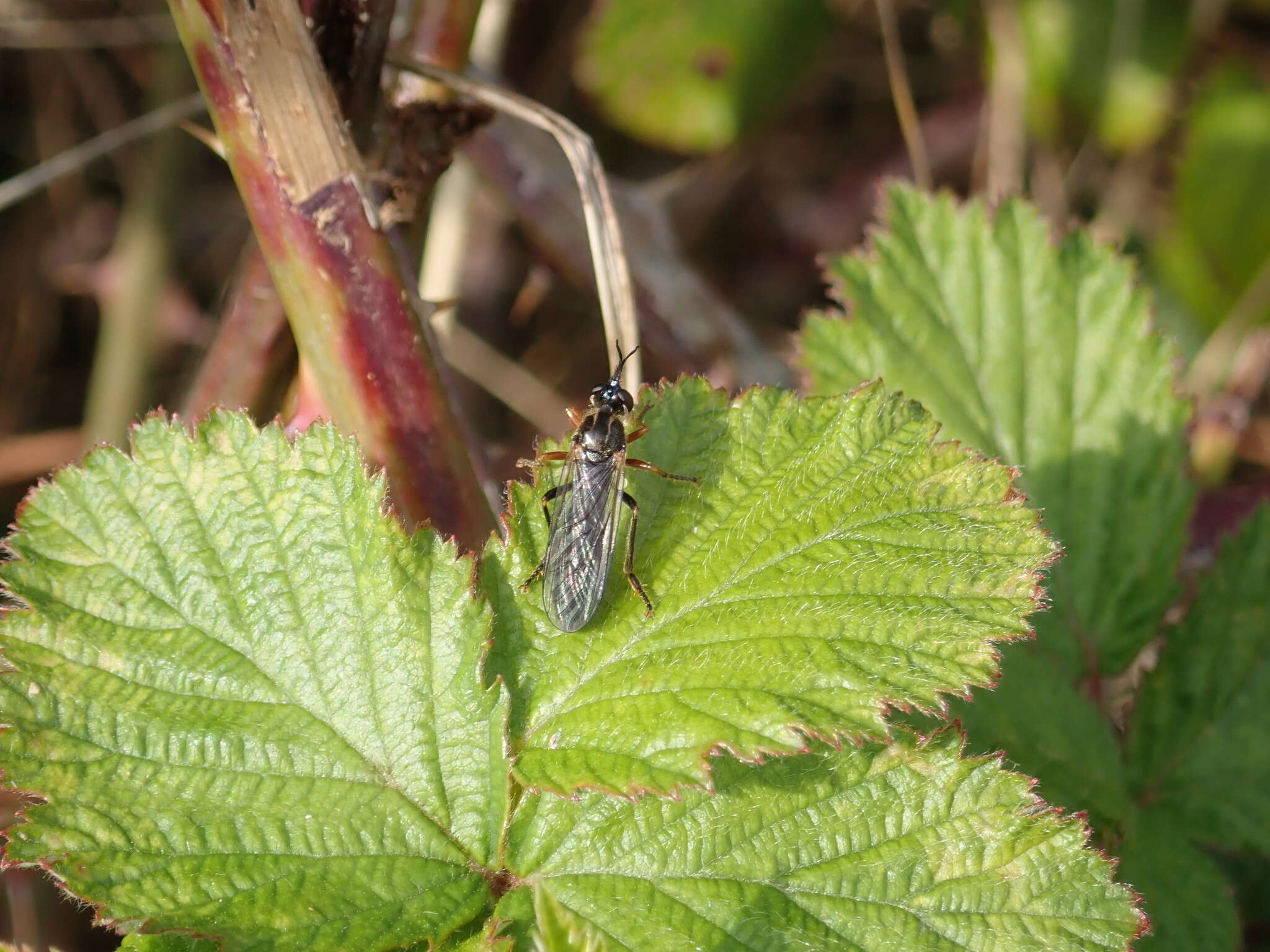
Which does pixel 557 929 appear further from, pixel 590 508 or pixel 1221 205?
pixel 1221 205

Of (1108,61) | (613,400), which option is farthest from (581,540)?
(1108,61)

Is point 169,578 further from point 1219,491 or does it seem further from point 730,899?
point 1219,491

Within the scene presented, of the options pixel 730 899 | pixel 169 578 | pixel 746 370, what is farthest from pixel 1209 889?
pixel 169 578

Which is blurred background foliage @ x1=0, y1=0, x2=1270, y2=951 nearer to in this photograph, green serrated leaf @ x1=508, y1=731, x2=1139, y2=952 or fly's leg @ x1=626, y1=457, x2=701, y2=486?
fly's leg @ x1=626, y1=457, x2=701, y2=486

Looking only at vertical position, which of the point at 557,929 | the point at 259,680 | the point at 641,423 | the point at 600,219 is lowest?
the point at 557,929

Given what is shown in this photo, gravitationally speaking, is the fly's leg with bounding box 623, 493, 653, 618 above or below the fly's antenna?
below

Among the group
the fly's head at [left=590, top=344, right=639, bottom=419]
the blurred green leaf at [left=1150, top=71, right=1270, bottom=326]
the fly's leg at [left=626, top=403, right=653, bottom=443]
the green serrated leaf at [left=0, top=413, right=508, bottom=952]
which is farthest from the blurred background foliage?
the green serrated leaf at [left=0, top=413, right=508, bottom=952]
